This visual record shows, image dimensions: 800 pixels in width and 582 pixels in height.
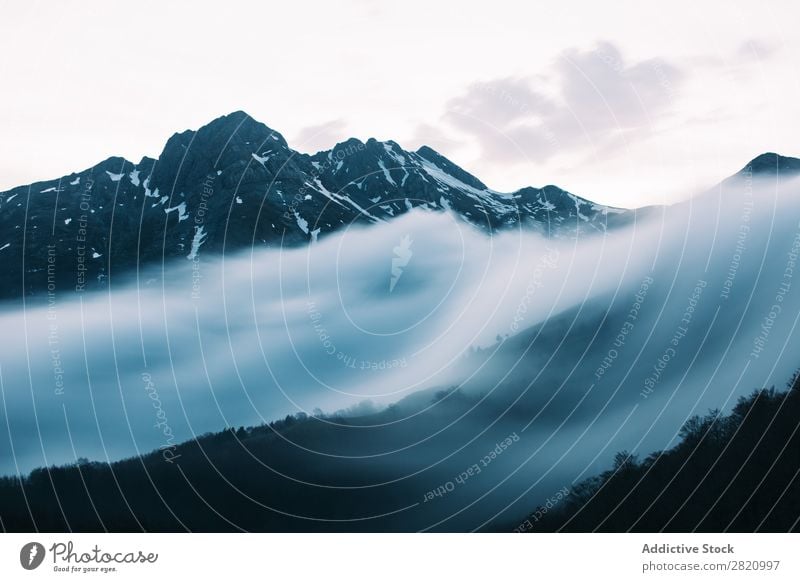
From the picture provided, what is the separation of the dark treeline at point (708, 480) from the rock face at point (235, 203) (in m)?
7.09

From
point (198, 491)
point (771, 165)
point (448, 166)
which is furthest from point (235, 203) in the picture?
point (771, 165)

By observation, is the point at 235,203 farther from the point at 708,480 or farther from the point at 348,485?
the point at 708,480

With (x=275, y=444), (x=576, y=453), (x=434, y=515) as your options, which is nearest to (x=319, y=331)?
(x=275, y=444)

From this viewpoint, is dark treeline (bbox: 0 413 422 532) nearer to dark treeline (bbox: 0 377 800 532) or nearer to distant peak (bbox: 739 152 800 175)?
dark treeline (bbox: 0 377 800 532)

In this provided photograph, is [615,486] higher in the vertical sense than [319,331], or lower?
lower

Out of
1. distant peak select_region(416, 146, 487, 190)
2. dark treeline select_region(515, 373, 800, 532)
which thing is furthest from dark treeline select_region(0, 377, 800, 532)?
distant peak select_region(416, 146, 487, 190)

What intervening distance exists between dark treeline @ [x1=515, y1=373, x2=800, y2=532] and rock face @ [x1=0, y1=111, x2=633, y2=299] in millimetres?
7093

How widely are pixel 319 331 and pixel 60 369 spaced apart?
7667 millimetres

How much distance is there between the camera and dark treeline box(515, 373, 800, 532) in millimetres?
19516

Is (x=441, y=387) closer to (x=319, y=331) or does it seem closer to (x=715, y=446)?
(x=319, y=331)

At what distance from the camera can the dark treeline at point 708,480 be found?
768 inches

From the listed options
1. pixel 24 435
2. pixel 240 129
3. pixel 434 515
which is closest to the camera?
pixel 434 515

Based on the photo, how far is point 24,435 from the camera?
20.6m

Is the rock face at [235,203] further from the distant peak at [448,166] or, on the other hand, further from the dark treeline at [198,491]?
the dark treeline at [198,491]
